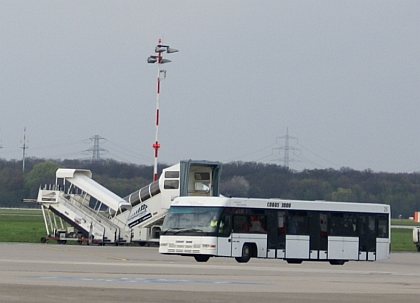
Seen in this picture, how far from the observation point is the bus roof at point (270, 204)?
1555 inches

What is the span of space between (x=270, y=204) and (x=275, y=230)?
1.08 metres

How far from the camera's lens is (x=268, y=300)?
1958cm

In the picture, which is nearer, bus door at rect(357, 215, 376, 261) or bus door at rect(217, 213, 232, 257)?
bus door at rect(217, 213, 232, 257)

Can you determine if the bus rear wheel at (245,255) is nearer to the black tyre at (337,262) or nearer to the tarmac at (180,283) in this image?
the black tyre at (337,262)

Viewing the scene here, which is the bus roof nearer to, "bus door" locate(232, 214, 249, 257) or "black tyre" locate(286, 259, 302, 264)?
"bus door" locate(232, 214, 249, 257)

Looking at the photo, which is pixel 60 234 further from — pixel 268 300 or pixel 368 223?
pixel 268 300

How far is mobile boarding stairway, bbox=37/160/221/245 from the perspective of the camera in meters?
53.2

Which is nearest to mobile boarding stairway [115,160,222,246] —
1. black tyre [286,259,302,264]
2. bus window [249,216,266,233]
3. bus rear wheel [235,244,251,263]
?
black tyre [286,259,302,264]

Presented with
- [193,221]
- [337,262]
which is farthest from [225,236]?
[337,262]

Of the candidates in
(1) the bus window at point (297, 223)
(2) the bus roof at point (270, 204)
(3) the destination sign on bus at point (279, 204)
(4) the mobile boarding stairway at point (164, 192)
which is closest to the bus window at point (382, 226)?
(2) the bus roof at point (270, 204)

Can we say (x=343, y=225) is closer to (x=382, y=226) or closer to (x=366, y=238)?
(x=366, y=238)

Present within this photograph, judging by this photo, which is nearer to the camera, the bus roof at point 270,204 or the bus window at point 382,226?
the bus roof at point 270,204

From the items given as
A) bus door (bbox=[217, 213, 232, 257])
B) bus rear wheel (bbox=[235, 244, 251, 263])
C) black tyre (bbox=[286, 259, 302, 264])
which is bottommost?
black tyre (bbox=[286, 259, 302, 264])

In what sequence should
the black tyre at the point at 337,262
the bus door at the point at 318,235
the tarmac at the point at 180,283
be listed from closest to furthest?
the tarmac at the point at 180,283 < the bus door at the point at 318,235 < the black tyre at the point at 337,262
